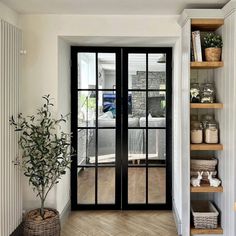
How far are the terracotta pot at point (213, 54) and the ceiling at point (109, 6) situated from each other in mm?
467

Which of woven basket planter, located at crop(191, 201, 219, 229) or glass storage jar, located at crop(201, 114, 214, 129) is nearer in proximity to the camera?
woven basket planter, located at crop(191, 201, 219, 229)

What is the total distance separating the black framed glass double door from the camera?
4.21m

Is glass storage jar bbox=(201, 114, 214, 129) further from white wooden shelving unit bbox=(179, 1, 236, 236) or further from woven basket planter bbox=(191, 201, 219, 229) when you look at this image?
woven basket planter bbox=(191, 201, 219, 229)

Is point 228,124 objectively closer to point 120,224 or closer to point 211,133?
point 211,133

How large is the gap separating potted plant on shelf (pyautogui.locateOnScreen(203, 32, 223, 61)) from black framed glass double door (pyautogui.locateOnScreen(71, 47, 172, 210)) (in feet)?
3.38

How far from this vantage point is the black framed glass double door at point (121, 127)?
4.21m

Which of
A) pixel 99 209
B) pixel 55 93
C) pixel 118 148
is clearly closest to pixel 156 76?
pixel 118 148

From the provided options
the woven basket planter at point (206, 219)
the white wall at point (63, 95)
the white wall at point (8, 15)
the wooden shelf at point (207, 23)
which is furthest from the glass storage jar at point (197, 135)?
the white wall at point (8, 15)

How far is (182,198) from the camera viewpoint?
10.7 ft

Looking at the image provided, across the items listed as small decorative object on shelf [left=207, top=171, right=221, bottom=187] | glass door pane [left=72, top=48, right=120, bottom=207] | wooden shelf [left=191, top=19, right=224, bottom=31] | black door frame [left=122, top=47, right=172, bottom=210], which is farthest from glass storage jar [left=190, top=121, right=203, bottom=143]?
glass door pane [left=72, top=48, right=120, bottom=207]

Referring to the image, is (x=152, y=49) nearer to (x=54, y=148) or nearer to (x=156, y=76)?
(x=156, y=76)

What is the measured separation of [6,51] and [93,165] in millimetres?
1913

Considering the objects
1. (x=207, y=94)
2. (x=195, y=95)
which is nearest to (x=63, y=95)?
(x=195, y=95)

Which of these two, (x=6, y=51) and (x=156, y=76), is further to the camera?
(x=156, y=76)
